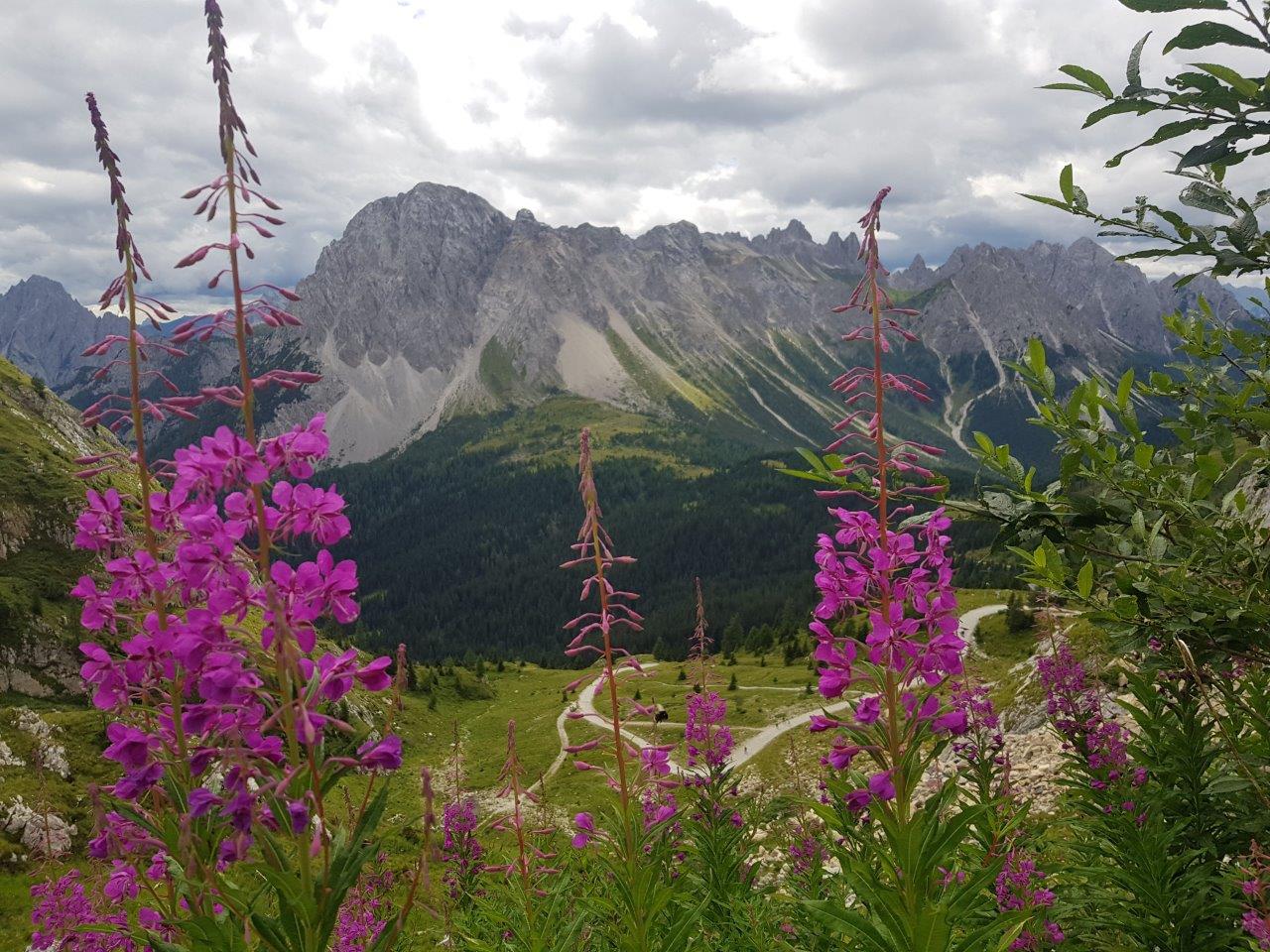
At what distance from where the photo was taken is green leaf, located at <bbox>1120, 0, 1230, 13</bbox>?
10.3ft

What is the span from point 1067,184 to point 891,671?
295 cm

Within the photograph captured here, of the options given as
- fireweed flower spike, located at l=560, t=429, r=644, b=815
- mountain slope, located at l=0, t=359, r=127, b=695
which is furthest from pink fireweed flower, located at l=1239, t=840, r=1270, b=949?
mountain slope, located at l=0, t=359, r=127, b=695

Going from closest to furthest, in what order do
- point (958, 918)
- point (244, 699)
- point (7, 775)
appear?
point (244, 699) → point (958, 918) → point (7, 775)

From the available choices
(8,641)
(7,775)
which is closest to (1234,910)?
(7,775)

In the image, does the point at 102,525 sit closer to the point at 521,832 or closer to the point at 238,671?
the point at 238,671

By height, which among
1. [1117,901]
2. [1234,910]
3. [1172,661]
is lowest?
[1117,901]

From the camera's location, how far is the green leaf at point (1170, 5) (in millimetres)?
3127

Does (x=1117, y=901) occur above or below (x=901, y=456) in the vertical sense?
below

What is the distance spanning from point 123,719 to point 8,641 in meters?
62.0

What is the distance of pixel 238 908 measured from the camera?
117 inches

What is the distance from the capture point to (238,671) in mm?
2768

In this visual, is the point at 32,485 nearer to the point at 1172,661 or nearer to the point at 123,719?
the point at 123,719

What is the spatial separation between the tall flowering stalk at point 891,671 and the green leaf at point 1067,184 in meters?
1.07

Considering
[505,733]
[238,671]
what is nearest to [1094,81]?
[238,671]
